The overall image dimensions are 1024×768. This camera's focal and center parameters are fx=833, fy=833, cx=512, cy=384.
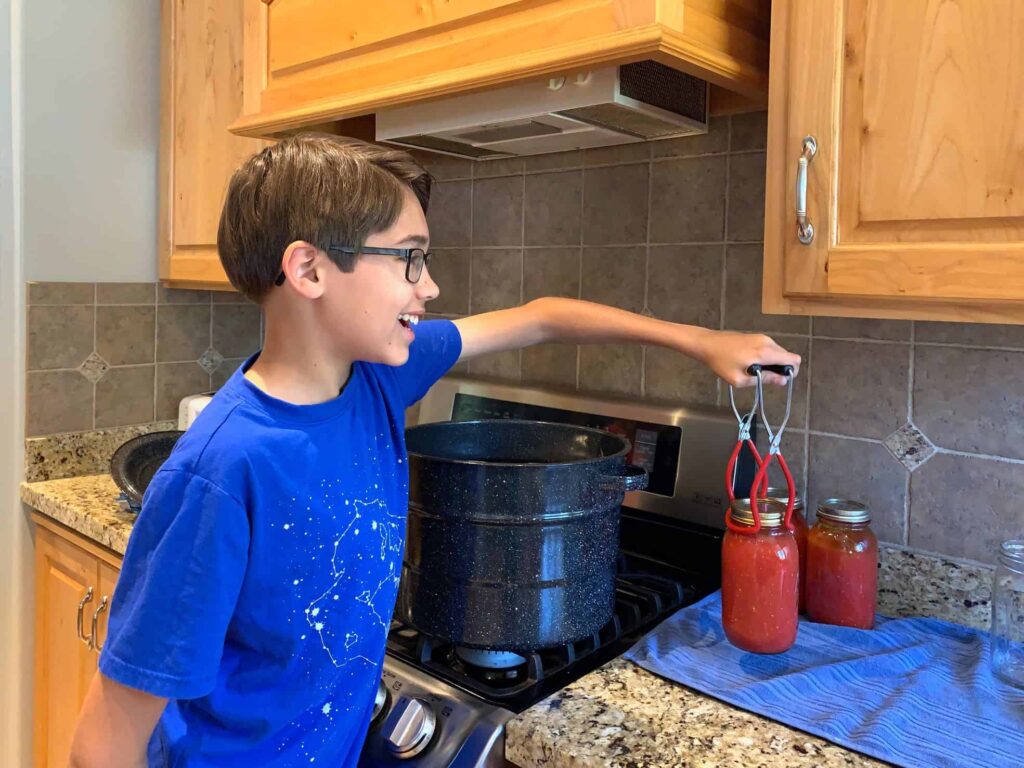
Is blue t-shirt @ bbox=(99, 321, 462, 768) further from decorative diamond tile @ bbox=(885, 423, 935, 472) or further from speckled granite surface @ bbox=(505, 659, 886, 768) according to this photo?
decorative diamond tile @ bbox=(885, 423, 935, 472)

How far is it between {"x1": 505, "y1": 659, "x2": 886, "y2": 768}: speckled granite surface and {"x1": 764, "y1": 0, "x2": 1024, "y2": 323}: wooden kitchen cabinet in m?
0.45

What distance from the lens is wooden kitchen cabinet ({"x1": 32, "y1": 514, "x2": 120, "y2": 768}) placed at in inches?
61.6

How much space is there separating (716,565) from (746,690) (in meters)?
0.37

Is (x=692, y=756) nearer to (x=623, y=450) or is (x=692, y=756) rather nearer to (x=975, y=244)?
(x=623, y=450)

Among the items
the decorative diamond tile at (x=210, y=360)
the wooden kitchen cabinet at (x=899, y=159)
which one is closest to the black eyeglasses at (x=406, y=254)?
the wooden kitchen cabinet at (x=899, y=159)

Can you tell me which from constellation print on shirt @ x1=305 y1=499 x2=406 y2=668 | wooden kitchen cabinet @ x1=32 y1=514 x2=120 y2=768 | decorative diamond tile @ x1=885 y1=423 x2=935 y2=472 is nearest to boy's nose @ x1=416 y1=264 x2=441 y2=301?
constellation print on shirt @ x1=305 y1=499 x2=406 y2=668

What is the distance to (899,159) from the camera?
33.4 inches

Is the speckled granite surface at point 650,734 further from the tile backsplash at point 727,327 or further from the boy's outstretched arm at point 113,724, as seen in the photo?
the tile backsplash at point 727,327

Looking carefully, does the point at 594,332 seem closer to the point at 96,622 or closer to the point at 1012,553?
the point at 1012,553

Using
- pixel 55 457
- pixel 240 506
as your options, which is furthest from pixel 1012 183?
pixel 55 457

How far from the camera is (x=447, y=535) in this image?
98 centimetres

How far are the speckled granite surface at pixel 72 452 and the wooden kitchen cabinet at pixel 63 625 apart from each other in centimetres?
10

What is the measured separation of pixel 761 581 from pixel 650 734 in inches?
9.1

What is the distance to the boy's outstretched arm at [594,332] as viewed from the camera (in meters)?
0.98
